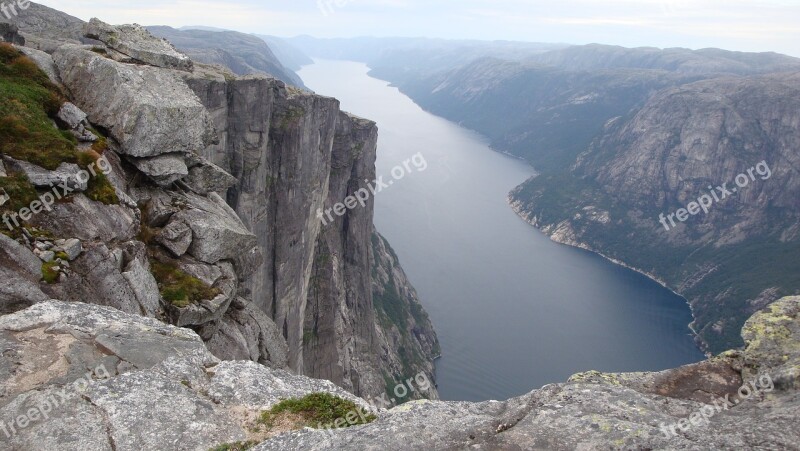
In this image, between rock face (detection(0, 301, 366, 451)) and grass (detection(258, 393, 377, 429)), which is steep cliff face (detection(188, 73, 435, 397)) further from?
grass (detection(258, 393, 377, 429))

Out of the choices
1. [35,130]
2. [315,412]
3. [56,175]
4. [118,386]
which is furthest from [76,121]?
[315,412]

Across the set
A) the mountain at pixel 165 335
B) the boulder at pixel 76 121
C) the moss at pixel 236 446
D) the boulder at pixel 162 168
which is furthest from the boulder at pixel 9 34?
the moss at pixel 236 446

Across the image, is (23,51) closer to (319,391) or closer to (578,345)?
(319,391)

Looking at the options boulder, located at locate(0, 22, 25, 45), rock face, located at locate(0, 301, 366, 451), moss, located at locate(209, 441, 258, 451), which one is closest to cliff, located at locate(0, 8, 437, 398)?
rock face, located at locate(0, 301, 366, 451)

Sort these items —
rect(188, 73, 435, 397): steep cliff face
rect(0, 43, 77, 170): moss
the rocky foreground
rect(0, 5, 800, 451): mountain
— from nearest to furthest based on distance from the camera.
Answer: the rocky foreground, rect(0, 5, 800, 451): mountain, rect(0, 43, 77, 170): moss, rect(188, 73, 435, 397): steep cliff face

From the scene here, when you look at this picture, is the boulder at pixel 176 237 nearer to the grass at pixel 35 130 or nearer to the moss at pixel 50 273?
the grass at pixel 35 130
